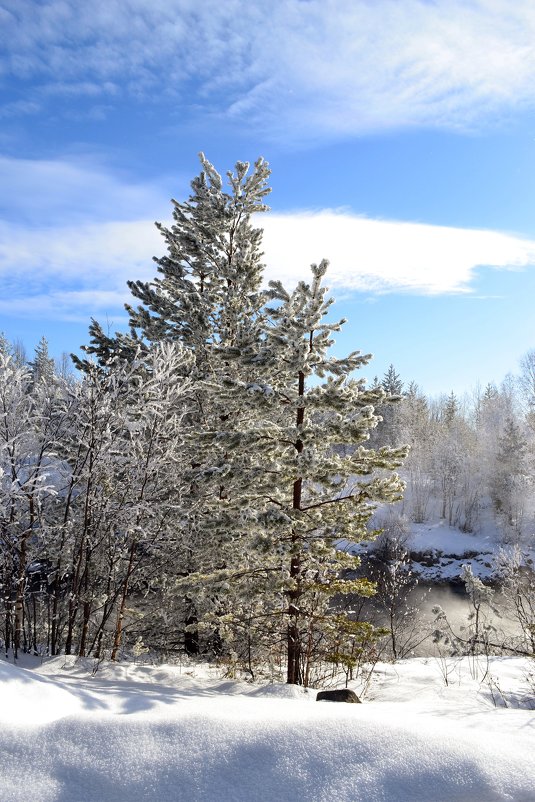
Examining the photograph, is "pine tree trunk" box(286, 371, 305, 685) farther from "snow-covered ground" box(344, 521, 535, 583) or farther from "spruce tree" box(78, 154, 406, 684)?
"snow-covered ground" box(344, 521, 535, 583)

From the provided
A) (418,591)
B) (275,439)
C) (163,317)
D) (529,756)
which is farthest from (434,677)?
(418,591)

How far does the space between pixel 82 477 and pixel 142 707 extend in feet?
14.1

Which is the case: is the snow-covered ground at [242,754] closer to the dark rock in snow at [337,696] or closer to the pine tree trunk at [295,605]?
the dark rock in snow at [337,696]

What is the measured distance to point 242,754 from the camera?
3.39m

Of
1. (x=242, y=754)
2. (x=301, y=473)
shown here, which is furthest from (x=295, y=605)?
(x=242, y=754)

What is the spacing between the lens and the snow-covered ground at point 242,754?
313cm

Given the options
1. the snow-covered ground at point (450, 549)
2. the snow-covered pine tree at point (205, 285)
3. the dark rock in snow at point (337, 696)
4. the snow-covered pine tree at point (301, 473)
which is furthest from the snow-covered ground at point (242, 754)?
the snow-covered ground at point (450, 549)

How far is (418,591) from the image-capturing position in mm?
27078

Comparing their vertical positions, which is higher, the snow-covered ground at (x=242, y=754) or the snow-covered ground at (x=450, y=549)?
the snow-covered ground at (x=242, y=754)

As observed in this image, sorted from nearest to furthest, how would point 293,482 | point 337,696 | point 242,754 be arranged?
point 242,754, point 337,696, point 293,482

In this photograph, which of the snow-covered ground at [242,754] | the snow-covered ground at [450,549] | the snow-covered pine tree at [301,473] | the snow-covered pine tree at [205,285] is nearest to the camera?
the snow-covered ground at [242,754]

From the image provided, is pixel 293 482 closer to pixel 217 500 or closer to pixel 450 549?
pixel 217 500

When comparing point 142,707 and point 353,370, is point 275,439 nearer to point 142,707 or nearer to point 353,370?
point 353,370

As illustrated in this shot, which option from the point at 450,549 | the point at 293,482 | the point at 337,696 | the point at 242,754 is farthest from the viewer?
the point at 450,549
